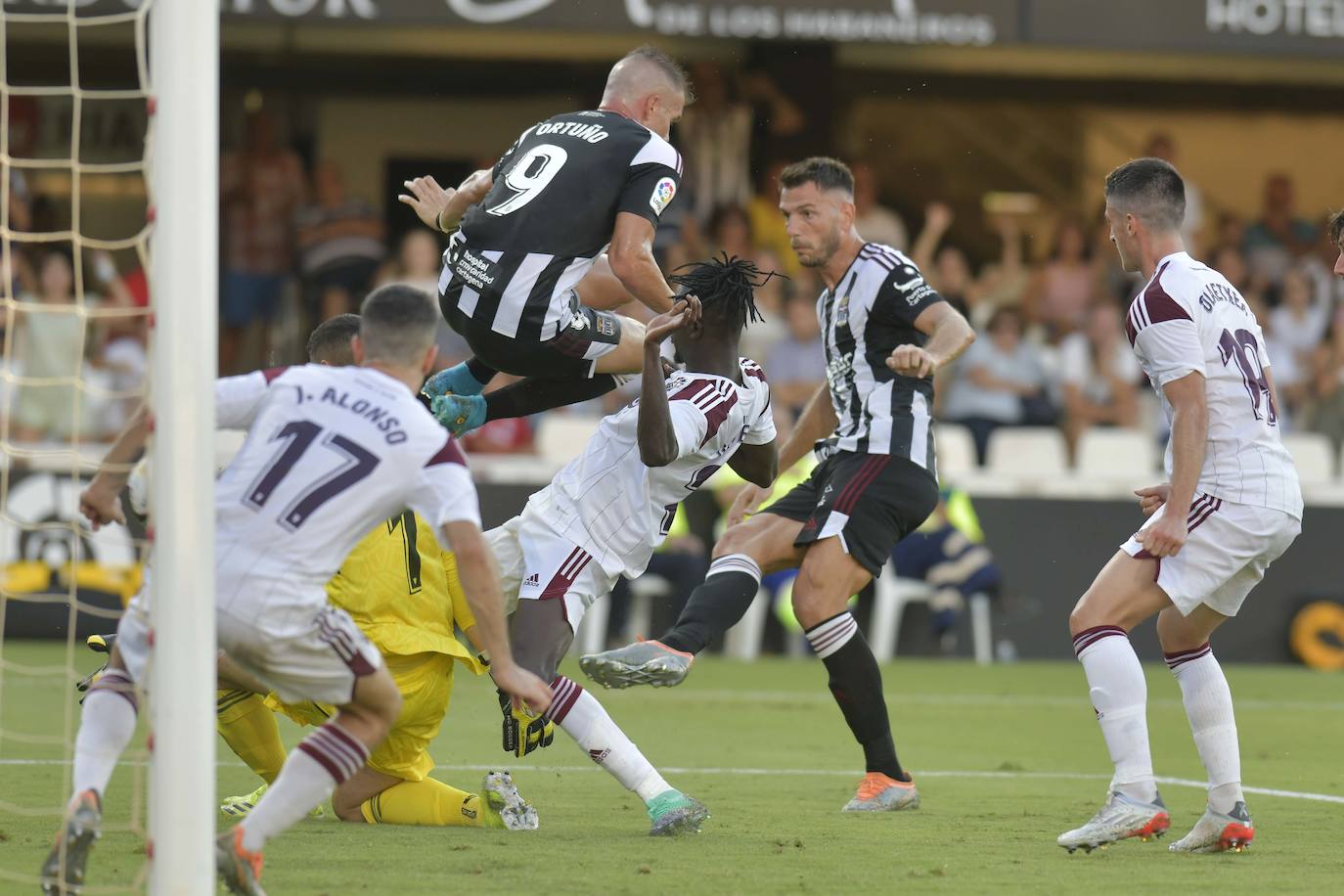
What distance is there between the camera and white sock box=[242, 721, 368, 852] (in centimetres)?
465

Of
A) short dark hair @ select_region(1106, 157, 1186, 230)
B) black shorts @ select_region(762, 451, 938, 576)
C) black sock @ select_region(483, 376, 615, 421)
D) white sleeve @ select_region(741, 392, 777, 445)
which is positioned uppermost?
short dark hair @ select_region(1106, 157, 1186, 230)

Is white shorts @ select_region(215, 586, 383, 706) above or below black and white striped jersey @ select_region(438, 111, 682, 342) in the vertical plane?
below

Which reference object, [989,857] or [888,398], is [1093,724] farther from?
[989,857]

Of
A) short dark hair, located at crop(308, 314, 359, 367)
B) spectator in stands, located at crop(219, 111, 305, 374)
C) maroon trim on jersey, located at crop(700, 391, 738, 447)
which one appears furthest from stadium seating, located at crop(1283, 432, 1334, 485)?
short dark hair, located at crop(308, 314, 359, 367)

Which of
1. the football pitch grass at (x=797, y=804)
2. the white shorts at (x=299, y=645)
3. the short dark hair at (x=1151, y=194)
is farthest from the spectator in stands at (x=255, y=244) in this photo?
the white shorts at (x=299, y=645)

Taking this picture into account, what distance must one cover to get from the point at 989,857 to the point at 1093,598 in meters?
0.92

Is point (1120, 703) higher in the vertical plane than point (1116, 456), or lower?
lower

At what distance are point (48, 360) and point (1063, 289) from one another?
27.5ft

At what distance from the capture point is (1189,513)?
589cm

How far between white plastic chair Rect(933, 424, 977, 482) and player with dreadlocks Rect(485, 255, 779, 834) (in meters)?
7.49

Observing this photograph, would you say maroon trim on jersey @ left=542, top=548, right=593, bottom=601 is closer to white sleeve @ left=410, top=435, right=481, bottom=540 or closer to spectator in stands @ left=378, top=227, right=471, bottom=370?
white sleeve @ left=410, top=435, right=481, bottom=540

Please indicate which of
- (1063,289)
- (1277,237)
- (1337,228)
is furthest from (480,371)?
(1277,237)

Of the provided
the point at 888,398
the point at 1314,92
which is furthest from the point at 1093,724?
the point at 1314,92

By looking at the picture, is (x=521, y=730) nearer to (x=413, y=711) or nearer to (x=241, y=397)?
(x=413, y=711)
